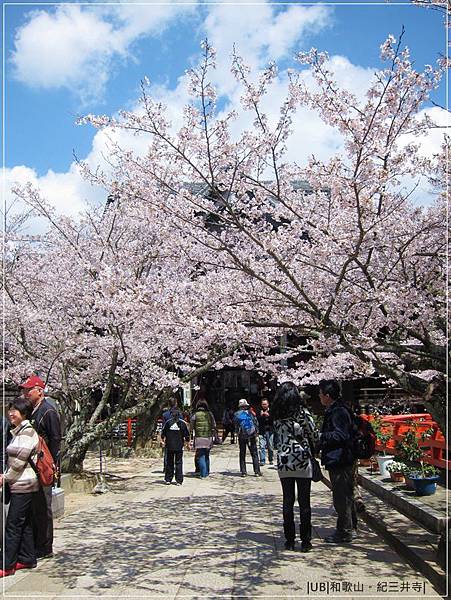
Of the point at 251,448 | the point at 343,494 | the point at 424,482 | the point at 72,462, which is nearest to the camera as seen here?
the point at 343,494

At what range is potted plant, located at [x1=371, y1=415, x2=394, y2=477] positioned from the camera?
10320mm

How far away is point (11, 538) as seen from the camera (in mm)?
5297

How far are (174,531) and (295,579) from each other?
2.53 metres

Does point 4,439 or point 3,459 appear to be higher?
point 4,439

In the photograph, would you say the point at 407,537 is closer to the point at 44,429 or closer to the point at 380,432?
the point at 44,429

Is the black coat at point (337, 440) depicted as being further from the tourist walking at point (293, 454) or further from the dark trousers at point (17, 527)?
the dark trousers at point (17, 527)

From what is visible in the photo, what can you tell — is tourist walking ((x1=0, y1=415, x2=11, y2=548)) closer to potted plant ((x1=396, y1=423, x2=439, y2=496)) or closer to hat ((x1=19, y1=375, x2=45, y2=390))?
hat ((x1=19, y1=375, x2=45, y2=390))

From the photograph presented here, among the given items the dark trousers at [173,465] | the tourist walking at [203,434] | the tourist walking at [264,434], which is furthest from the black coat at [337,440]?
the tourist walking at [264,434]

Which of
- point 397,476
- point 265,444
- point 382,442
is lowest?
point 265,444

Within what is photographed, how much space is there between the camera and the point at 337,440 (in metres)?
6.09

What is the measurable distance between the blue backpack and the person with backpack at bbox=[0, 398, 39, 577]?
6.91 metres

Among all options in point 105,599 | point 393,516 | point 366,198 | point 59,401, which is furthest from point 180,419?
point 366,198

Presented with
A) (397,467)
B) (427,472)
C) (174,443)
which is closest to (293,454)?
(427,472)

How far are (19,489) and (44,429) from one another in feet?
2.83
